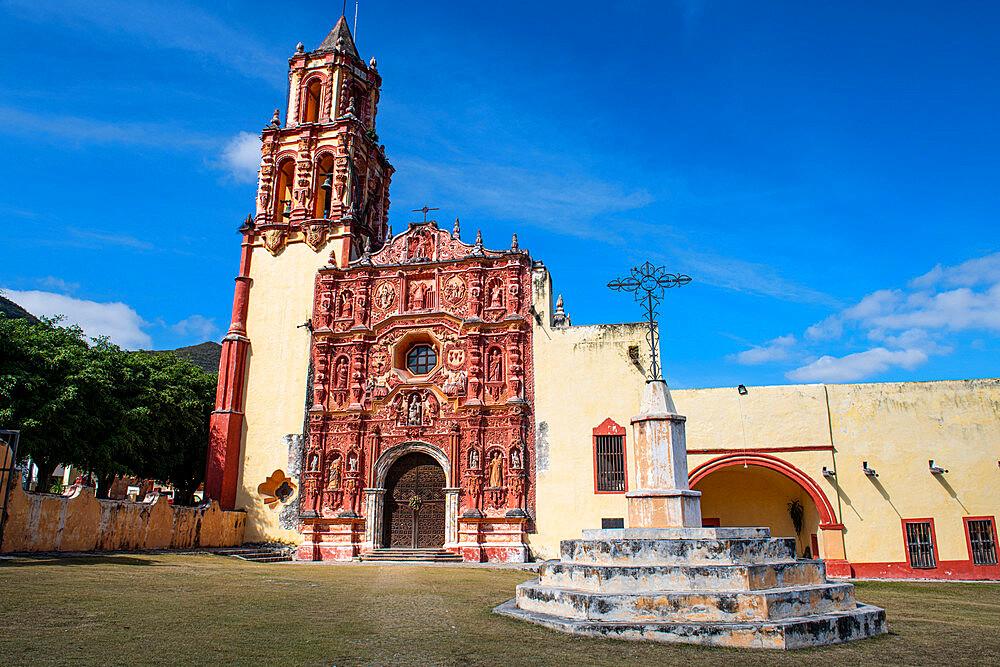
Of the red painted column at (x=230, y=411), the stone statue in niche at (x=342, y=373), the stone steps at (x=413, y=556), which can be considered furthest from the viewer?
the stone statue in niche at (x=342, y=373)

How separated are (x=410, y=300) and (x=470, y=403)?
436 cm

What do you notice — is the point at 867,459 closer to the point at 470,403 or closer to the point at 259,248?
the point at 470,403

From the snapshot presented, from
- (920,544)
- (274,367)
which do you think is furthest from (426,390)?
(920,544)

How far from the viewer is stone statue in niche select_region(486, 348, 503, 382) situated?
872 inches

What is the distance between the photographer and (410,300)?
77.4 feet

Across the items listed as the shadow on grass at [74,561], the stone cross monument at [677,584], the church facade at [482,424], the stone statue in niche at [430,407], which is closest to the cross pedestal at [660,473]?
the stone cross monument at [677,584]

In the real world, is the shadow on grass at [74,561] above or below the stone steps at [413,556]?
above

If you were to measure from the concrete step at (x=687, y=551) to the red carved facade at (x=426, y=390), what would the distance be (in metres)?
12.5

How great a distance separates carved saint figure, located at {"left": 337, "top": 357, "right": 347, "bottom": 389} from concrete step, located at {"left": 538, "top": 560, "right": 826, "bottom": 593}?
16.2 meters

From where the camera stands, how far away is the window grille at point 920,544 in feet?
58.4

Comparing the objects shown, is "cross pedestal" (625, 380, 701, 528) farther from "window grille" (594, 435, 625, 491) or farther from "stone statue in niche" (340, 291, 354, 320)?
"stone statue in niche" (340, 291, 354, 320)

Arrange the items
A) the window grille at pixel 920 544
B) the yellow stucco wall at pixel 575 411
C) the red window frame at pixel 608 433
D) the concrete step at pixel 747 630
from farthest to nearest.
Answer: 1. the red window frame at pixel 608 433
2. the yellow stucco wall at pixel 575 411
3. the window grille at pixel 920 544
4. the concrete step at pixel 747 630

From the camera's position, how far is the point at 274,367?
23.9m

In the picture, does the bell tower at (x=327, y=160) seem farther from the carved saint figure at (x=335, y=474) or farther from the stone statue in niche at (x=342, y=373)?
the carved saint figure at (x=335, y=474)
